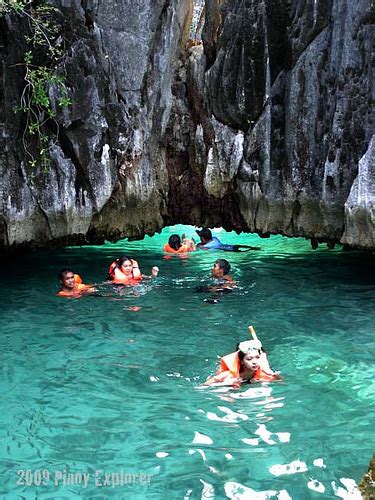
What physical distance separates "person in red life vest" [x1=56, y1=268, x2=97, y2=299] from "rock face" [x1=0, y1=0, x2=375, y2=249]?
4.59ft

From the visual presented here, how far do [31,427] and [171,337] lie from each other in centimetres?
333

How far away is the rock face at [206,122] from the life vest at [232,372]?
477cm

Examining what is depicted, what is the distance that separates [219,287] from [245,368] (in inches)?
200

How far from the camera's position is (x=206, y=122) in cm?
1428

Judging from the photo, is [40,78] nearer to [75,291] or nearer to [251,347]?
[75,291]

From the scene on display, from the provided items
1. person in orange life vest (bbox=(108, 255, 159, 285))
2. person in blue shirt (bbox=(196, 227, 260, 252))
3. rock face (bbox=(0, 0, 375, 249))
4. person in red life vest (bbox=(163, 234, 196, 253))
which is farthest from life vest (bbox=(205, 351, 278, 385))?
person in blue shirt (bbox=(196, 227, 260, 252))

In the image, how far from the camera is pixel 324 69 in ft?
39.5

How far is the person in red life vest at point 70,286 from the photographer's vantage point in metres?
11.6

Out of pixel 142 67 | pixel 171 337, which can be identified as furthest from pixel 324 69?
pixel 171 337

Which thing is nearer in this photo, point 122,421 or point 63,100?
point 122,421

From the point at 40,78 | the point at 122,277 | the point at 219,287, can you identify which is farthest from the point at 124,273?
the point at 40,78

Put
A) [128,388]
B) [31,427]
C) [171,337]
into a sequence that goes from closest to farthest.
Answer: [31,427], [128,388], [171,337]

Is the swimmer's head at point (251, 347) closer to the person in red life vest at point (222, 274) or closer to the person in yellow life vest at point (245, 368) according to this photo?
the person in yellow life vest at point (245, 368)

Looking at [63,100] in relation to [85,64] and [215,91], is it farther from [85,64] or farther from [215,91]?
[215,91]
